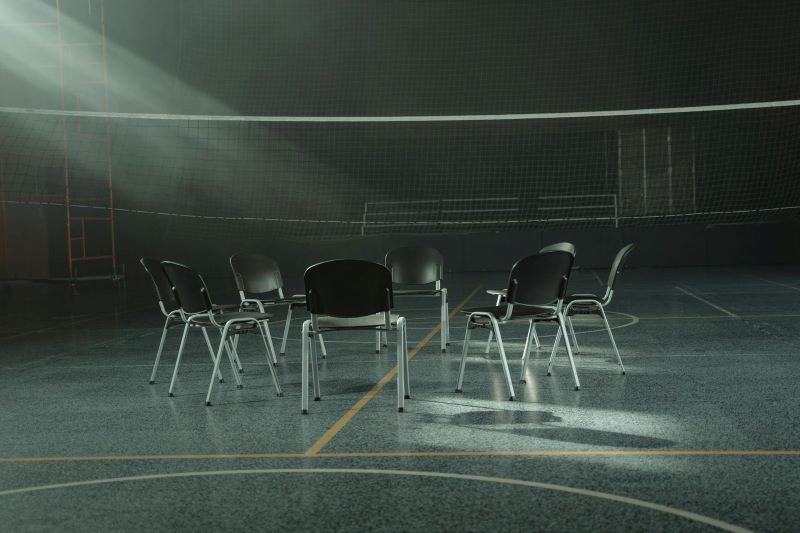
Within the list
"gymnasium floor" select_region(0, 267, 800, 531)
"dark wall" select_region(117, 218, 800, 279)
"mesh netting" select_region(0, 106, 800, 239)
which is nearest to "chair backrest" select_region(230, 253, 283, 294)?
"gymnasium floor" select_region(0, 267, 800, 531)

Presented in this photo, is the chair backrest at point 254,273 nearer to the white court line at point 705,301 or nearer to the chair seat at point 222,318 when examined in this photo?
the chair seat at point 222,318

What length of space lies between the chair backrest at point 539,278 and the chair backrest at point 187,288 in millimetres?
1688

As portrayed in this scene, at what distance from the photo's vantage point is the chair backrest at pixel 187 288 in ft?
16.6

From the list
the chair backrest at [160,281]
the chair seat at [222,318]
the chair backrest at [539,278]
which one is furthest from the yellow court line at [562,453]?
the chair backrest at [160,281]

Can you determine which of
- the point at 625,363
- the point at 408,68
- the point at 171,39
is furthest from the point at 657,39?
the point at 625,363

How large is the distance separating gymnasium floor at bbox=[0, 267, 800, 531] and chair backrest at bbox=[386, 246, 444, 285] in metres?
0.54

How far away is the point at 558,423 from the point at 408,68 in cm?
1378

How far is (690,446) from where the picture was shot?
3732mm

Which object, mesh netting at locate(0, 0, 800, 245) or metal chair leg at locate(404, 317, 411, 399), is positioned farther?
mesh netting at locate(0, 0, 800, 245)

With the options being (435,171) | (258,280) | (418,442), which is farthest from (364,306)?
(435,171)

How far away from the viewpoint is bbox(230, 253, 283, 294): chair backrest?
6.57 meters

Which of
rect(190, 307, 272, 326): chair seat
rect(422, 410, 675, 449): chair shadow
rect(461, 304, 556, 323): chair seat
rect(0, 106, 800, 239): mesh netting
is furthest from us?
rect(0, 106, 800, 239): mesh netting

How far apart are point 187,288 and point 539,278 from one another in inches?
77.2

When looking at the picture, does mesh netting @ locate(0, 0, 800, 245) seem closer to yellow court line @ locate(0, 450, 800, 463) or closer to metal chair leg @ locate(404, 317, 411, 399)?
metal chair leg @ locate(404, 317, 411, 399)
